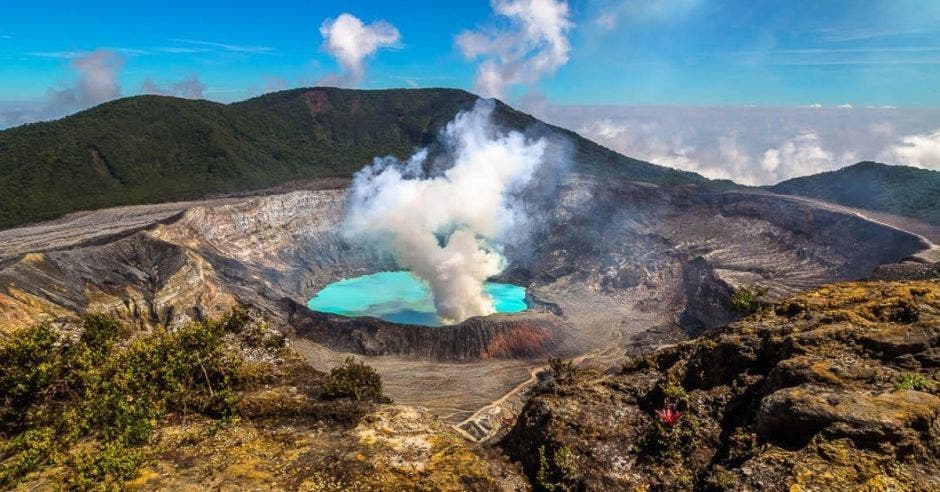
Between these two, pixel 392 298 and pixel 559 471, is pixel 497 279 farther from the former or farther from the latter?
pixel 559 471

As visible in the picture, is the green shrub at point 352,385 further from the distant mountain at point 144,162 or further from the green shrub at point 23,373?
the distant mountain at point 144,162

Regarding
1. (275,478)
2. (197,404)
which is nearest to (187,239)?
(197,404)

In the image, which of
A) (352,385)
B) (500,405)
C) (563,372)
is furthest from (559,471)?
(500,405)

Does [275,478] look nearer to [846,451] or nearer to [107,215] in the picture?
[846,451]

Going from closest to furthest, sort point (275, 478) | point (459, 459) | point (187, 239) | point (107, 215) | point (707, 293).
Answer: point (275, 478) → point (459, 459) → point (707, 293) → point (187, 239) → point (107, 215)

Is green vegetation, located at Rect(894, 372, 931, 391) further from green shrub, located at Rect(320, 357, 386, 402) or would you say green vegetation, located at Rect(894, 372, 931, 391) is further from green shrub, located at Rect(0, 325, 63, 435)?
green shrub, located at Rect(0, 325, 63, 435)

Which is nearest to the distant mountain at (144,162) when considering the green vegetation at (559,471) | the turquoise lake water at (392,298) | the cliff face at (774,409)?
the turquoise lake water at (392,298)
